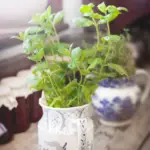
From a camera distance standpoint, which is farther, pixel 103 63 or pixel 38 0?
pixel 38 0

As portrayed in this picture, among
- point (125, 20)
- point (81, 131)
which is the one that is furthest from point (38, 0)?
point (81, 131)

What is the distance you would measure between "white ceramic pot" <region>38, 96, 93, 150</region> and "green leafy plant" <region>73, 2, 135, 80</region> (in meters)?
0.09

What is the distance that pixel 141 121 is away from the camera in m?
0.82

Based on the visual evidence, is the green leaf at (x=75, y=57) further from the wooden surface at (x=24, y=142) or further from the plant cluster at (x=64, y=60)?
the wooden surface at (x=24, y=142)

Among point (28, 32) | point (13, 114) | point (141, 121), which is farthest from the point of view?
point (141, 121)

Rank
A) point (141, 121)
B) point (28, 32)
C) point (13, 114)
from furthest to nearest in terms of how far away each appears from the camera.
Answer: point (141, 121) < point (13, 114) < point (28, 32)

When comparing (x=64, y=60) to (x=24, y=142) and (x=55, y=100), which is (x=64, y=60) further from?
(x=24, y=142)

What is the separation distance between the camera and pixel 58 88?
1.76 ft

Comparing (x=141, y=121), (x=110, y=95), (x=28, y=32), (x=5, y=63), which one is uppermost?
Result: (x=28, y=32)

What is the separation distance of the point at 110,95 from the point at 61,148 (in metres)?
0.26

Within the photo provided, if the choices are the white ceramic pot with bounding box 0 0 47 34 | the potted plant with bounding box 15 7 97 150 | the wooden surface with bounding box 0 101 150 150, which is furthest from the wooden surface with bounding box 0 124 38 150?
the white ceramic pot with bounding box 0 0 47 34

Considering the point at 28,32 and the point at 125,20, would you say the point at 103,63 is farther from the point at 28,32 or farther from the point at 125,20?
the point at 125,20

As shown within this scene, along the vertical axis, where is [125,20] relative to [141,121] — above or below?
above

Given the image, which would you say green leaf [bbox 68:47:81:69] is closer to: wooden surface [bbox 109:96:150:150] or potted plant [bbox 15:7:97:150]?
potted plant [bbox 15:7:97:150]
